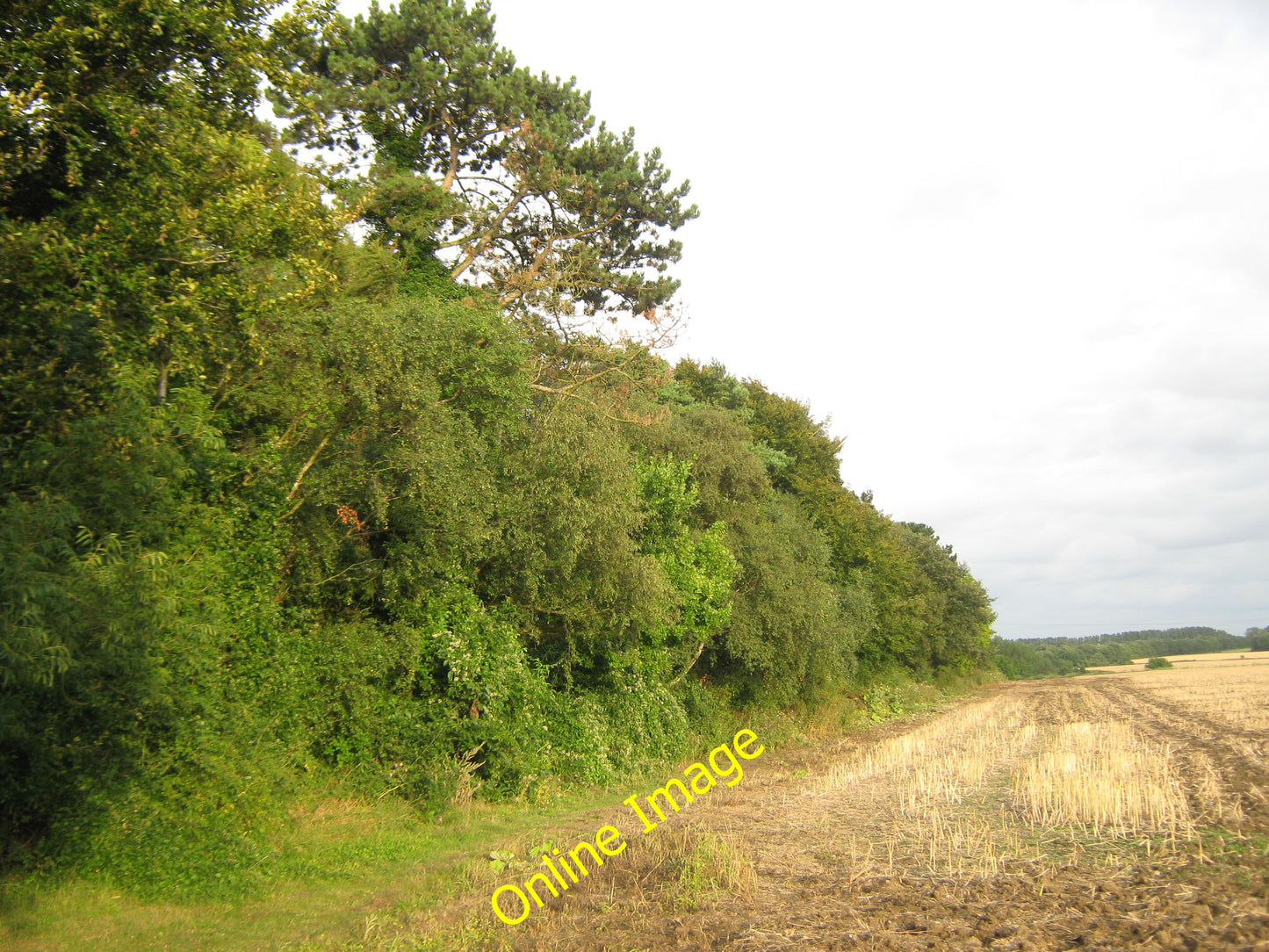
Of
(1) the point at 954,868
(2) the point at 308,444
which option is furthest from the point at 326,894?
(1) the point at 954,868

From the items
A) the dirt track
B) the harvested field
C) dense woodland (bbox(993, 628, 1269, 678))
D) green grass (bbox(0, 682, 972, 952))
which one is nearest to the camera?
the dirt track

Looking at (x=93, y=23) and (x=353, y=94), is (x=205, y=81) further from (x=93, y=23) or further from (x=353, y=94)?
(x=353, y=94)

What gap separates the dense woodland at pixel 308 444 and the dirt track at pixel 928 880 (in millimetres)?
4363

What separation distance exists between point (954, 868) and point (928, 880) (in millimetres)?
566

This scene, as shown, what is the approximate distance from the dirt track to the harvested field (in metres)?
0.03

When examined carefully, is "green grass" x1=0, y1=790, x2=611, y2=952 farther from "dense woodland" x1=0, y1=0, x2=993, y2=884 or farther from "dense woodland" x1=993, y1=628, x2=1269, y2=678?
"dense woodland" x1=993, y1=628, x2=1269, y2=678

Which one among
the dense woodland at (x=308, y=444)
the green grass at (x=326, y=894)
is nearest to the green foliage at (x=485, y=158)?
the dense woodland at (x=308, y=444)

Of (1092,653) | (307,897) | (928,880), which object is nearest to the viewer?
(928,880)

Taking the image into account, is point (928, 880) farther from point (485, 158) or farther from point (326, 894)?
point (485, 158)

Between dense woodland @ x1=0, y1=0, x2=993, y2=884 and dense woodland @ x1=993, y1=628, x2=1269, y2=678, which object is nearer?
dense woodland @ x1=0, y1=0, x2=993, y2=884

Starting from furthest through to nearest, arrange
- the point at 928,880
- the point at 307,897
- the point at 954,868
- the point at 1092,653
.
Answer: the point at 1092,653 < the point at 307,897 < the point at 954,868 < the point at 928,880

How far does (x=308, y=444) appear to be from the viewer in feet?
39.0

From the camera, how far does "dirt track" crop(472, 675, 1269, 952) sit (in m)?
6.36

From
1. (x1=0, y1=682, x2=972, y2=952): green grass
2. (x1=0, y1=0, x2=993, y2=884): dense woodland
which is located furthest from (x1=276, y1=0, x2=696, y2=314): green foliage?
(x1=0, y1=682, x2=972, y2=952): green grass
